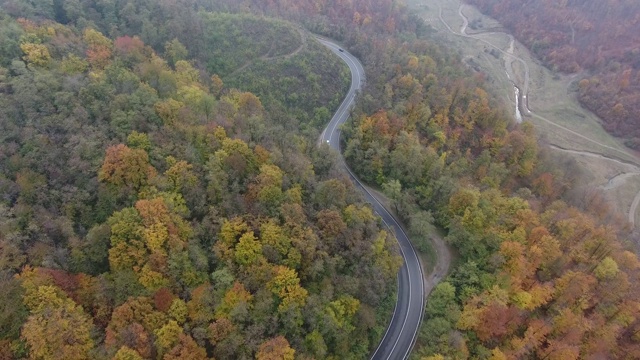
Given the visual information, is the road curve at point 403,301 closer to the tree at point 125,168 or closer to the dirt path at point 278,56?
the dirt path at point 278,56

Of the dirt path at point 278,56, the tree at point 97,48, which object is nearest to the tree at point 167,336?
the tree at point 97,48

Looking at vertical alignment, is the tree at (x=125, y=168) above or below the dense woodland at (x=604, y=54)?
below

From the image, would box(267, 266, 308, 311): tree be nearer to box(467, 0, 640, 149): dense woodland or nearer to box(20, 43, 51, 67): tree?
box(20, 43, 51, 67): tree

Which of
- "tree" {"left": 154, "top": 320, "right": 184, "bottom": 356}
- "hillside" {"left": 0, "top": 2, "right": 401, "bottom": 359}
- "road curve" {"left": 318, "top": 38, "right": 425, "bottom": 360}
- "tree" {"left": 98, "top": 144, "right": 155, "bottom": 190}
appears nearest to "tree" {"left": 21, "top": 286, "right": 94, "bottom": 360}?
"hillside" {"left": 0, "top": 2, "right": 401, "bottom": 359}

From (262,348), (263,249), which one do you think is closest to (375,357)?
(262,348)

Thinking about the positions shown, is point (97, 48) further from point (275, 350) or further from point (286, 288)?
point (275, 350)

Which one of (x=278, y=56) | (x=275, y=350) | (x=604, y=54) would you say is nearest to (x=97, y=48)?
(x=278, y=56)
